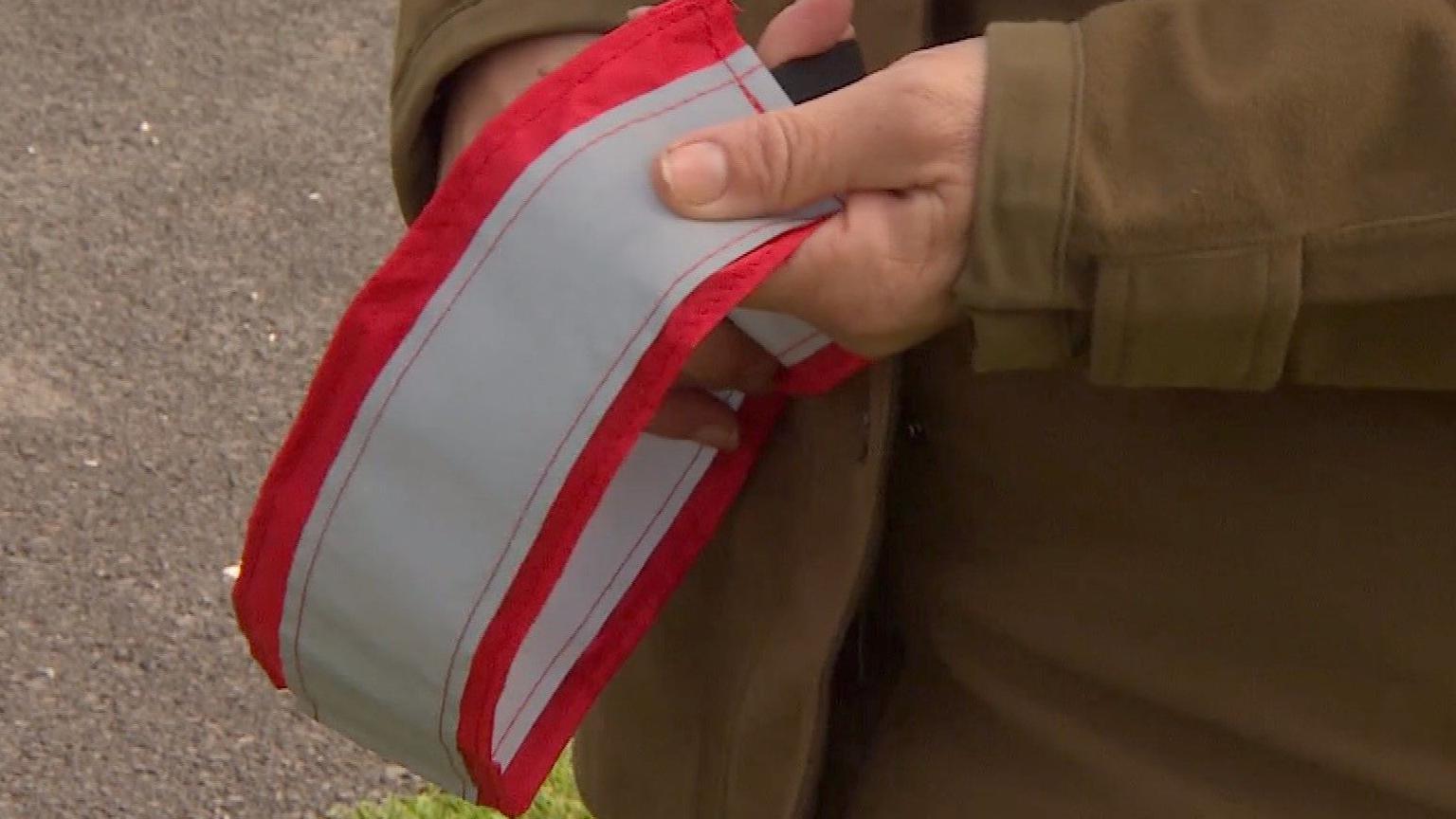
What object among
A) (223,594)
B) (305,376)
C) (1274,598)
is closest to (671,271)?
(1274,598)

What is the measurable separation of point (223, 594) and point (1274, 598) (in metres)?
1.10

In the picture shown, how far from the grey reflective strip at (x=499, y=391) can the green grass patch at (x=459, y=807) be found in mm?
774

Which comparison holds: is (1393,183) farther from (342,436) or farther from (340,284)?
(340,284)

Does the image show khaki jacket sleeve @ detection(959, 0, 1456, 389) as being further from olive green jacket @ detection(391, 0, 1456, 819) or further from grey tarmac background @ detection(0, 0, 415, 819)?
grey tarmac background @ detection(0, 0, 415, 819)

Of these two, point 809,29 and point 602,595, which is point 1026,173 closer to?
point 809,29

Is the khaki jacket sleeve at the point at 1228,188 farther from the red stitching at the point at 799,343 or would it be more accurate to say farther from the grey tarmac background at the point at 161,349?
the grey tarmac background at the point at 161,349

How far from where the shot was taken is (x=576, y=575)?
0.53 meters

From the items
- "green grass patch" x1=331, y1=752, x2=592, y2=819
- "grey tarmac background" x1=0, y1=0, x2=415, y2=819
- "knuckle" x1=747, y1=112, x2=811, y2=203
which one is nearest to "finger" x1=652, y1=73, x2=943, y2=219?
"knuckle" x1=747, y1=112, x2=811, y2=203

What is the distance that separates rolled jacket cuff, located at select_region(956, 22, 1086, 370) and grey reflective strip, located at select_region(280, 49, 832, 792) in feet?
0.19

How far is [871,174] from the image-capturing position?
41 cm

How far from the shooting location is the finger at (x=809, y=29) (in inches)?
17.8

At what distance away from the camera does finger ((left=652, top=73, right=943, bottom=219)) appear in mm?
405

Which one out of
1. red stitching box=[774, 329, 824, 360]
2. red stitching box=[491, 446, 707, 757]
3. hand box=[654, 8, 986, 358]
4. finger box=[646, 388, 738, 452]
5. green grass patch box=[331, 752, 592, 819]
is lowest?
green grass patch box=[331, 752, 592, 819]

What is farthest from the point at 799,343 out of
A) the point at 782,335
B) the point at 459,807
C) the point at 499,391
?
the point at 459,807
